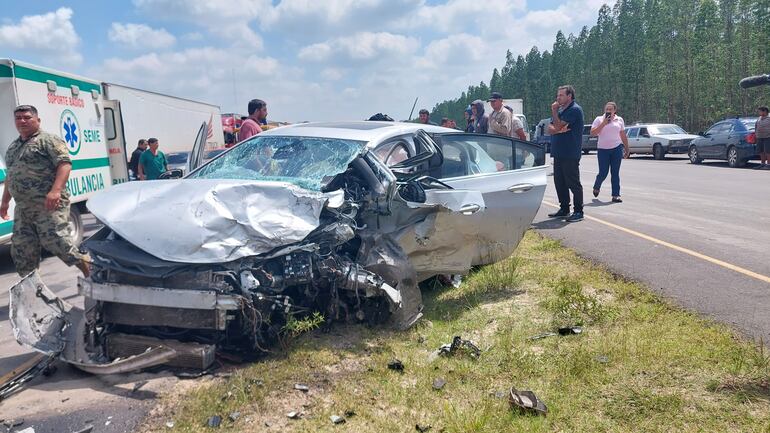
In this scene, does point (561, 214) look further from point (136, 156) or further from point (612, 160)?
point (136, 156)

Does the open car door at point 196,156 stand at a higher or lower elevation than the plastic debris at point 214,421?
higher

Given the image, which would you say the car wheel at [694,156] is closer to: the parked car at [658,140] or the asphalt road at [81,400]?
the parked car at [658,140]

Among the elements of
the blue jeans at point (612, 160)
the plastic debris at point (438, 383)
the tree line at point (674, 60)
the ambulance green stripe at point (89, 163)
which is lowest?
the plastic debris at point (438, 383)

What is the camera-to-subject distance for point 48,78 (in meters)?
8.58

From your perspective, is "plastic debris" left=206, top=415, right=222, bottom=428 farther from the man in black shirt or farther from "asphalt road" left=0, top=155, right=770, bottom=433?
the man in black shirt

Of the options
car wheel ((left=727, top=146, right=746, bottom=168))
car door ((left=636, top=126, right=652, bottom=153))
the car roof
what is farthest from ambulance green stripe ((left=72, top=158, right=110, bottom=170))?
car door ((left=636, top=126, right=652, bottom=153))

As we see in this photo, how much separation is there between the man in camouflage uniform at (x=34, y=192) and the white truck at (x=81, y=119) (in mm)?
2121

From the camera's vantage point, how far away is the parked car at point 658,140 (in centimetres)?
2284

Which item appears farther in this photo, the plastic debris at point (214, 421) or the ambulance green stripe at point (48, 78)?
the ambulance green stripe at point (48, 78)

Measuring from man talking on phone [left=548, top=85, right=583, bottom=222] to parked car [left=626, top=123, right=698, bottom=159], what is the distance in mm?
16996

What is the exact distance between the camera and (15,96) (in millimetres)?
7586

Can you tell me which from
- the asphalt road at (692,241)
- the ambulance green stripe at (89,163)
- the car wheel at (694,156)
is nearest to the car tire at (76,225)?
the ambulance green stripe at (89,163)

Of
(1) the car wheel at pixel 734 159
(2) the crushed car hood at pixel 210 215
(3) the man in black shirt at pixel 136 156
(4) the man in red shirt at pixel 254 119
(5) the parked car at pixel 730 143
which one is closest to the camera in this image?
(2) the crushed car hood at pixel 210 215

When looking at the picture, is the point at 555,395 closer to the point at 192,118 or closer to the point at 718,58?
the point at 192,118
